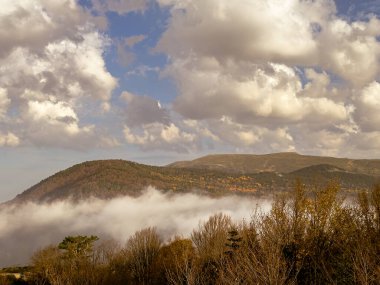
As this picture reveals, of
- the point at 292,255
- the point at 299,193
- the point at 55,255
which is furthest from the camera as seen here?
the point at 55,255

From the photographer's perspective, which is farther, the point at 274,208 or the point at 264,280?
the point at 274,208

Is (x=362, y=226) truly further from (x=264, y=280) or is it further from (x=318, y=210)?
(x=264, y=280)

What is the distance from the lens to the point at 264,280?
953 inches

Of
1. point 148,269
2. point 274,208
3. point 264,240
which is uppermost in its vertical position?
Result: point 274,208

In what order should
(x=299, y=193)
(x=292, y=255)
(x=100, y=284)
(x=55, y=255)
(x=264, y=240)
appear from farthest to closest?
(x=55, y=255) → (x=100, y=284) → (x=299, y=193) → (x=292, y=255) → (x=264, y=240)

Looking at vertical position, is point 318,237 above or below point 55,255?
above

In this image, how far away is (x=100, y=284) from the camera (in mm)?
56188

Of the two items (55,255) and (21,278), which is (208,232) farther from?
(21,278)

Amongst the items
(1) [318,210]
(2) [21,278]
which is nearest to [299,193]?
(1) [318,210]

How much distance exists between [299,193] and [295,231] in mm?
3648

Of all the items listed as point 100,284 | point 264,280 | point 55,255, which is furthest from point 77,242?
point 264,280

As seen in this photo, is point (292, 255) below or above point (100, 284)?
above

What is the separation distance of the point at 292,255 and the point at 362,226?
6857 millimetres

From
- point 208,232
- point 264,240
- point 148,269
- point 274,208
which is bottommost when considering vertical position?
point 148,269
